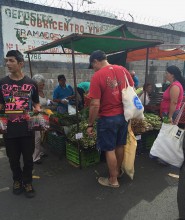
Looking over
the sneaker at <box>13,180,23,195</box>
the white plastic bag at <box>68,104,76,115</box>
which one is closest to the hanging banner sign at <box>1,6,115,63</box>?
the white plastic bag at <box>68,104,76,115</box>

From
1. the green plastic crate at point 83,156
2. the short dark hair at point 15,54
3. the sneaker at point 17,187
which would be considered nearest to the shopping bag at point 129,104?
the green plastic crate at point 83,156

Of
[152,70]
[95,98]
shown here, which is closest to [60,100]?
[95,98]

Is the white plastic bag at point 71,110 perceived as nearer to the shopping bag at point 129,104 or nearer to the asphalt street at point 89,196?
the asphalt street at point 89,196

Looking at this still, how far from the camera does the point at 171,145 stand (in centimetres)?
288

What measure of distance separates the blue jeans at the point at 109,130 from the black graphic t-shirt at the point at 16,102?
1.11 meters

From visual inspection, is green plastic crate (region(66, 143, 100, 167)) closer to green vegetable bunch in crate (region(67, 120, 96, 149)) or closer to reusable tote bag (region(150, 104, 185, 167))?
green vegetable bunch in crate (region(67, 120, 96, 149))

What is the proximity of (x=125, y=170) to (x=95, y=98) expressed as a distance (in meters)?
1.40

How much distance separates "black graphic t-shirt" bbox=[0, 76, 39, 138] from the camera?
125 inches

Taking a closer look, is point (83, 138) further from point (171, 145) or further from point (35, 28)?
point (35, 28)

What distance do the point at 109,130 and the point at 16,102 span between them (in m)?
1.41

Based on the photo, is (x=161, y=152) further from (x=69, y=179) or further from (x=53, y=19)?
(x=53, y=19)

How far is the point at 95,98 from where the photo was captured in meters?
3.45

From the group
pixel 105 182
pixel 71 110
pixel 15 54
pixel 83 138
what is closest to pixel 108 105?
pixel 83 138

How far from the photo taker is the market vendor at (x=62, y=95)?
6234 millimetres
